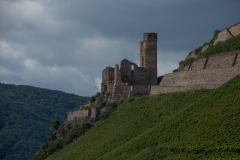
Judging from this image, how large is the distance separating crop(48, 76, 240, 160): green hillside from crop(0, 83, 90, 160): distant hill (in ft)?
197

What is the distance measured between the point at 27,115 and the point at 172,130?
98878mm

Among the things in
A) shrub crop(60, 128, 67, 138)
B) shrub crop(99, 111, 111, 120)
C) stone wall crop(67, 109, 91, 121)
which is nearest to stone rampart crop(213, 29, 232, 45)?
shrub crop(99, 111, 111, 120)

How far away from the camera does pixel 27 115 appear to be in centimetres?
12000

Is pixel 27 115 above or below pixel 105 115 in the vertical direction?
above

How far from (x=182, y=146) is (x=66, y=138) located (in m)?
25.9

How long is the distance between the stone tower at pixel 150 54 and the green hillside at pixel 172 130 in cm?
897

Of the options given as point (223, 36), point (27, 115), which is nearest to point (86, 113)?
point (223, 36)

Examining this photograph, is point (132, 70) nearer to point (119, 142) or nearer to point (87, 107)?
point (87, 107)

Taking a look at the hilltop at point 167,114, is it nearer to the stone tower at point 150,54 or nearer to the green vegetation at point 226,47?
the green vegetation at point 226,47

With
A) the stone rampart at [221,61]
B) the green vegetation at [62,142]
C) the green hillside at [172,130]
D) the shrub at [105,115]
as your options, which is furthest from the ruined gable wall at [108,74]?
the stone rampart at [221,61]

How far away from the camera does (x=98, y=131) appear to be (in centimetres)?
4094

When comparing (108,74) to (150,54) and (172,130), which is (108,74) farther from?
(172,130)

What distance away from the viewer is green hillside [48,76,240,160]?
74.0ft

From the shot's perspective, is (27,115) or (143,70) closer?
(143,70)
